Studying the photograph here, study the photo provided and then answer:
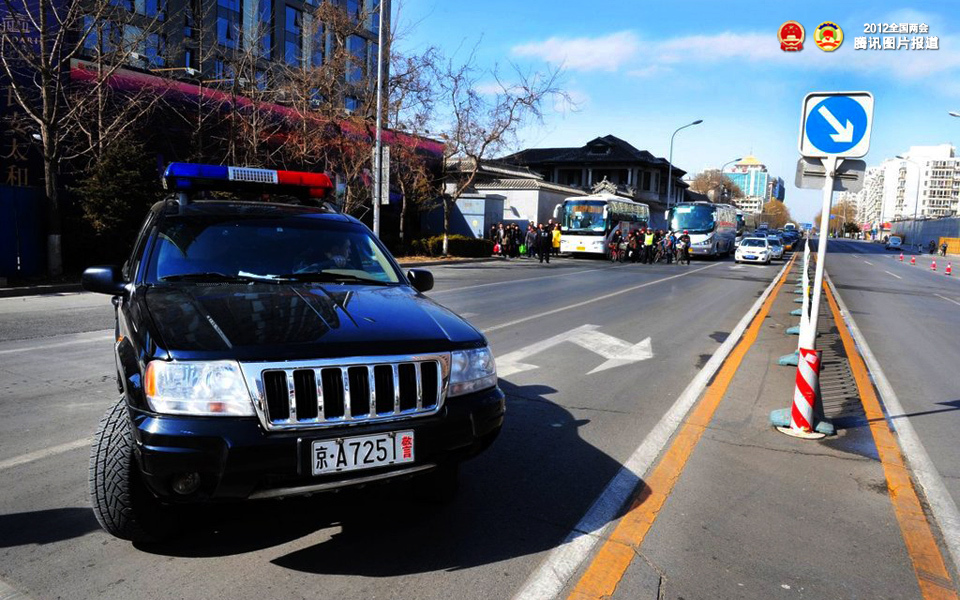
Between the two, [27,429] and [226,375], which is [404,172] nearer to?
[27,429]

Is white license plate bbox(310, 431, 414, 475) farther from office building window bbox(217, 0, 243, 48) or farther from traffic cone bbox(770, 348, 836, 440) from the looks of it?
office building window bbox(217, 0, 243, 48)

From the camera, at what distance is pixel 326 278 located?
4.03 meters

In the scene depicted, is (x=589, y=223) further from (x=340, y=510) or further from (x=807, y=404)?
(x=340, y=510)

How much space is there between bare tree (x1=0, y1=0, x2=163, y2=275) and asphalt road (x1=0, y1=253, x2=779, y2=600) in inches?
313

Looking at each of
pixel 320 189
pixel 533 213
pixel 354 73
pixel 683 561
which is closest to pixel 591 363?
pixel 320 189

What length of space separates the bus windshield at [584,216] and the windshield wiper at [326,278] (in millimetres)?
32041

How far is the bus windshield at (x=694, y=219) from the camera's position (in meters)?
38.9

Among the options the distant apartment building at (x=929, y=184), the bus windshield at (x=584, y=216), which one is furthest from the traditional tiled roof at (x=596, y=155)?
the distant apartment building at (x=929, y=184)

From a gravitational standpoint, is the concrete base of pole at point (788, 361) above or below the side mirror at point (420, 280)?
below

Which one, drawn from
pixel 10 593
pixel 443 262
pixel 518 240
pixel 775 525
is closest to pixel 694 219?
pixel 518 240

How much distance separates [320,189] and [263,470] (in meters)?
3.36

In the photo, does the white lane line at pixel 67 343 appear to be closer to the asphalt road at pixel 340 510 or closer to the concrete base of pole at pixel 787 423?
the asphalt road at pixel 340 510

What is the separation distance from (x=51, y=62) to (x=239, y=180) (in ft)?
45.5

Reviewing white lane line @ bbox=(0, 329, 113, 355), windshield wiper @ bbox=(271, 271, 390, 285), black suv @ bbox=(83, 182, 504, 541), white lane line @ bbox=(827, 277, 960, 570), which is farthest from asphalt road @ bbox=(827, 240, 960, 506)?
white lane line @ bbox=(0, 329, 113, 355)
